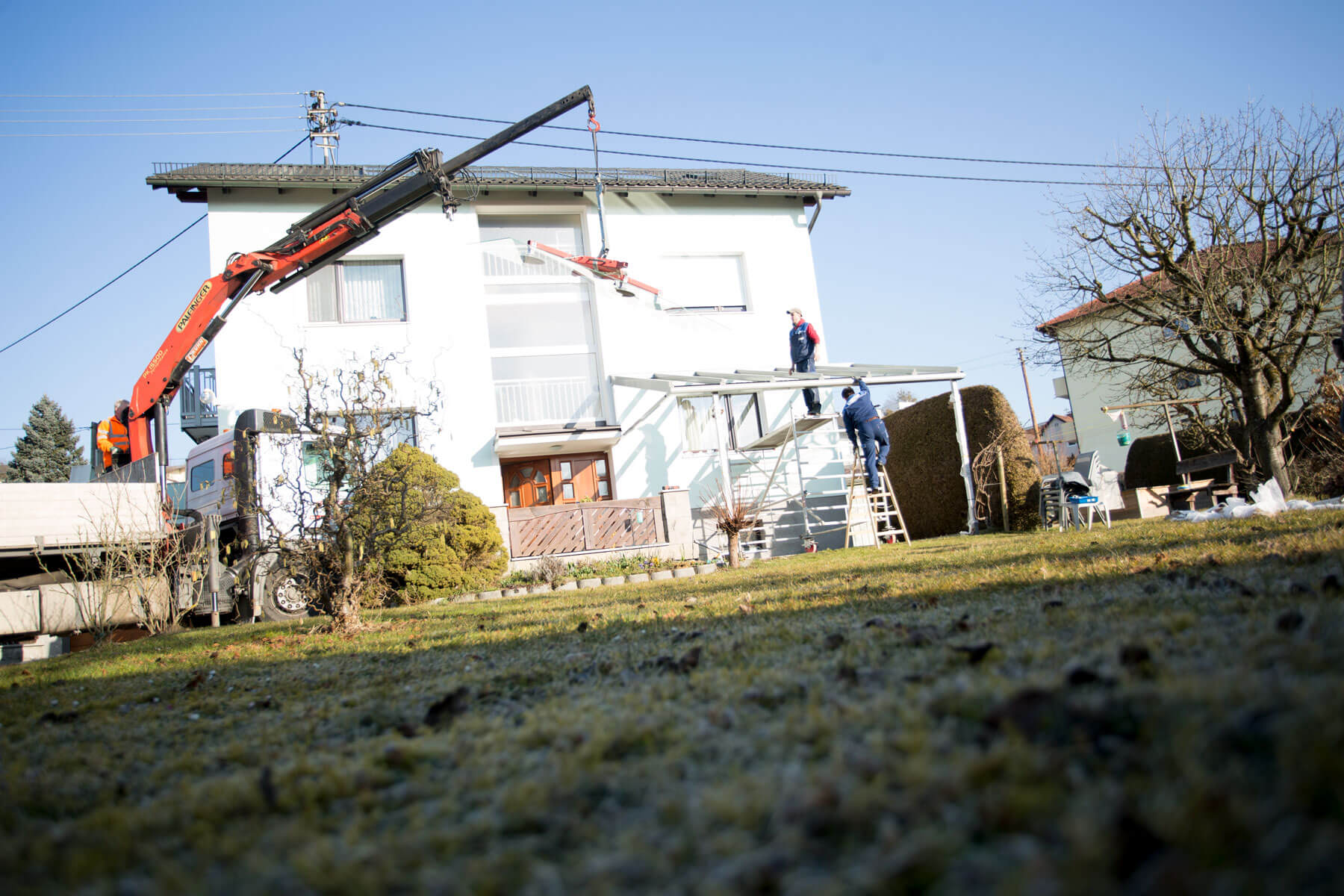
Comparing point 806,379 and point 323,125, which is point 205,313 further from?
point 806,379

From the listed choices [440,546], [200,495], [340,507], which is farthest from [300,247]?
[340,507]

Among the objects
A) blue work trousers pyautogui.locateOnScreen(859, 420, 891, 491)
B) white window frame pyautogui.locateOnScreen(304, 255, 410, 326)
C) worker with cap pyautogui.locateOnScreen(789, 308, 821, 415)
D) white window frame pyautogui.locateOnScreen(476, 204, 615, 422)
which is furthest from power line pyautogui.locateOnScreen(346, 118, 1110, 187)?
blue work trousers pyautogui.locateOnScreen(859, 420, 891, 491)

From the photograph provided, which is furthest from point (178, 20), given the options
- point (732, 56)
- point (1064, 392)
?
point (1064, 392)

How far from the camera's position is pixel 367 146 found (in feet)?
58.3

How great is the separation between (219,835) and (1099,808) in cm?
154

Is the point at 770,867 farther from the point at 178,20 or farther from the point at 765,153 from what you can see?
the point at 765,153

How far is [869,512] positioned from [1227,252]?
242 inches

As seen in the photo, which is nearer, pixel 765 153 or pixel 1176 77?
pixel 1176 77

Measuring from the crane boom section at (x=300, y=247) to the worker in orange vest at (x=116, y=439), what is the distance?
2.01 ft

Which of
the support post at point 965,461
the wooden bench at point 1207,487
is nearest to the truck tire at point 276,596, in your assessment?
the support post at point 965,461

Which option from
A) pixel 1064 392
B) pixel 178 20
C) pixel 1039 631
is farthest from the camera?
pixel 1064 392

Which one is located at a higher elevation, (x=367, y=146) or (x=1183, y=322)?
(x=367, y=146)

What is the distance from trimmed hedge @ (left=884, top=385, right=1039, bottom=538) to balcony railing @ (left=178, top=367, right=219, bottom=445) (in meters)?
14.2

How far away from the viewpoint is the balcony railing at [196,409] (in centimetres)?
1647
